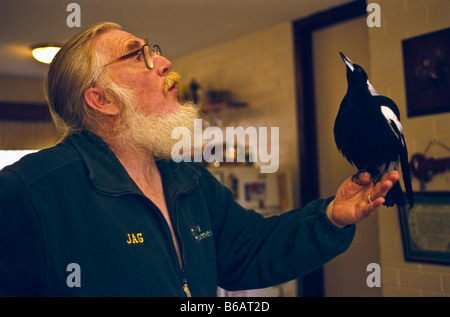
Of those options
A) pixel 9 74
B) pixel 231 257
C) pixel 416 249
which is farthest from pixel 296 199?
pixel 9 74

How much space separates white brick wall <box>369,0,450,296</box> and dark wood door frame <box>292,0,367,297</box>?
871 mm

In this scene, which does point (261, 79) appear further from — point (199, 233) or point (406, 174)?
point (406, 174)

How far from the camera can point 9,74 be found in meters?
4.92

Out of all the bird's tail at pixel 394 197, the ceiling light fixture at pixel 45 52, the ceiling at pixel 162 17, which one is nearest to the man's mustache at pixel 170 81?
the bird's tail at pixel 394 197

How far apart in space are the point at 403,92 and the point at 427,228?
0.66m

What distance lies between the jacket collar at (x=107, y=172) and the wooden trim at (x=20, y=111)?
445 centimetres

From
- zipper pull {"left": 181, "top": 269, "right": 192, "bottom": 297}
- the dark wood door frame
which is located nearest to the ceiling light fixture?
the dark wood door frame

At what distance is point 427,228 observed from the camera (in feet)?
6.64

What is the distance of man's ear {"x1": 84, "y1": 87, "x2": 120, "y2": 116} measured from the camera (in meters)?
1.08

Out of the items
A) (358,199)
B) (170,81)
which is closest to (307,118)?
(170,81)

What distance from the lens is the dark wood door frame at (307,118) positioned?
3041 mm

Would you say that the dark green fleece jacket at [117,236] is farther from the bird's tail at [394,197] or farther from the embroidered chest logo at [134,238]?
the bird's tail at [394,197]

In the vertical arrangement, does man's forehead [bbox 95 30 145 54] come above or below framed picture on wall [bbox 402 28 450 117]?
below

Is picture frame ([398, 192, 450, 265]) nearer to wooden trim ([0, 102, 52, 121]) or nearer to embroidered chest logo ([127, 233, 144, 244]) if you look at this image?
embroidered chest logo ([127, 233, 144, 244])
